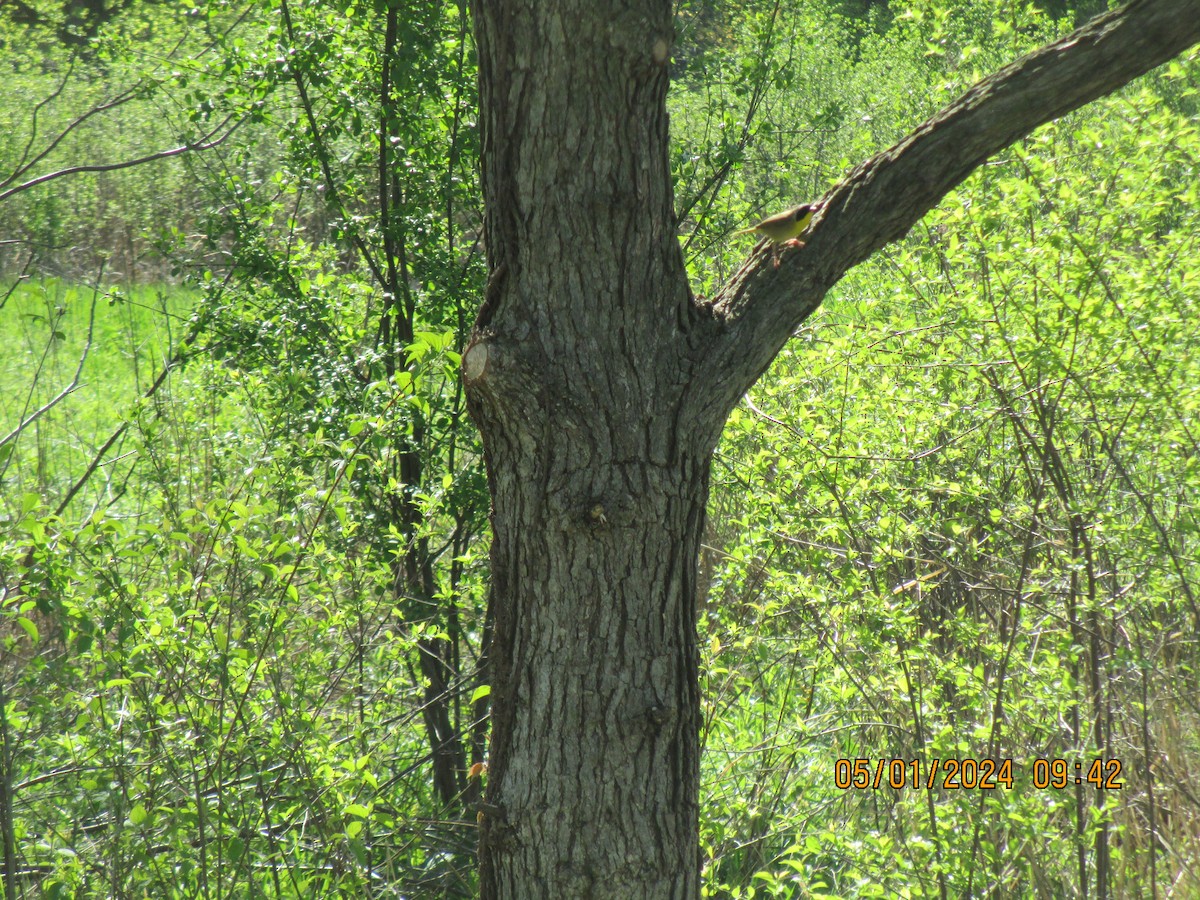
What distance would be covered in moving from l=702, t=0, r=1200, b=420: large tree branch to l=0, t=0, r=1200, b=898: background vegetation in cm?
67

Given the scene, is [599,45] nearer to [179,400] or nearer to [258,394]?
[258,394]

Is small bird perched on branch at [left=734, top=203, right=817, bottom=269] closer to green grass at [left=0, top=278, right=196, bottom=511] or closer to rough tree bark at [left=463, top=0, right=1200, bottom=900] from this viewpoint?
rough tree bark at [left=463, top=0, right=1200, bottom=900]

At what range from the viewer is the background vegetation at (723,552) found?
9.21 ft

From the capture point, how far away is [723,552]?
395 centimetres

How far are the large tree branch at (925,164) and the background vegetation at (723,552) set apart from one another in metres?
A: 0.67

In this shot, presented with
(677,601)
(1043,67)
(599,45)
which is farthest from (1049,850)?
(599,45)

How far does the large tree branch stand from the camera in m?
1.97

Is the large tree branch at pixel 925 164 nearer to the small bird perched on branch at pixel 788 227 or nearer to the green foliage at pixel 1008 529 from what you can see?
the small bird perched on branch at pixel 788 227

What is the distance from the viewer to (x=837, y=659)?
3.40 metres

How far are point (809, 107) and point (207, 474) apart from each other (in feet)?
26.3
